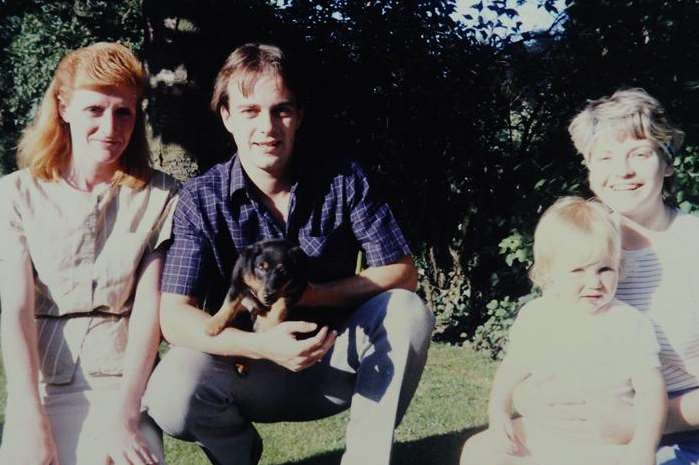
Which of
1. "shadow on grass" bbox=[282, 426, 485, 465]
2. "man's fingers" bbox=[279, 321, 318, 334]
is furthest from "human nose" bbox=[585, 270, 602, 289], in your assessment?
"shadow on grass" bbox=[282, 426, 485, 465]

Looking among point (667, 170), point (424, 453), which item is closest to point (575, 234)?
point (667, 170)

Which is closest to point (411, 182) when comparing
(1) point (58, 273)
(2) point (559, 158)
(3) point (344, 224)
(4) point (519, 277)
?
(4) point (519, 277)

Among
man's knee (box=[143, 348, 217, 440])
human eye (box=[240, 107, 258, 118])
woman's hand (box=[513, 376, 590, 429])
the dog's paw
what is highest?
human eye (box=[240, 107, 258, 118])

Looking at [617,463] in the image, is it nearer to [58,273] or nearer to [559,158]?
[58,273]

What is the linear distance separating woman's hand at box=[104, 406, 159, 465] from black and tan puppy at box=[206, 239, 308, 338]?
44cm

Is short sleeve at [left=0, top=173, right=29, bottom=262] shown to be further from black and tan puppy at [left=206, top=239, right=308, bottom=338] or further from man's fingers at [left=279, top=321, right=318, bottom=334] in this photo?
man's fingers at [left=279, top=321, right=318, bottom=334]

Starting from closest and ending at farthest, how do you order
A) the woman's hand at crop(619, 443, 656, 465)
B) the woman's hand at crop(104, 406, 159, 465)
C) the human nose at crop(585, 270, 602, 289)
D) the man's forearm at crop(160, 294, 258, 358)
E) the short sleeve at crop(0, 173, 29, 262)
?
the woman's hand at crop(619, 443, 656, 465) < the human nose at crop(585, 270, 602, 289) < the woman's hand at crop(104, 406, 159, 465) < the man's forearm at crop(160, 294, 258, 358) < the short sleeve at crop(0, 173, 29, 262)

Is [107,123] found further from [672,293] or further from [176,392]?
[672,293]

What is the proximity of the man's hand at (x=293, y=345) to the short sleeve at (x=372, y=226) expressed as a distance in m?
0.47

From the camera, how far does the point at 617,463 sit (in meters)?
2.31

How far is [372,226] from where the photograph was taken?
121 inches

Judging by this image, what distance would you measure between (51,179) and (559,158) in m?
4.47

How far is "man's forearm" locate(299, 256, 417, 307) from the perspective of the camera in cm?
295

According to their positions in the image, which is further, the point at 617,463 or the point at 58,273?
the point at 58,273
